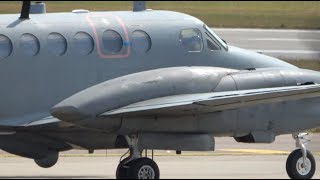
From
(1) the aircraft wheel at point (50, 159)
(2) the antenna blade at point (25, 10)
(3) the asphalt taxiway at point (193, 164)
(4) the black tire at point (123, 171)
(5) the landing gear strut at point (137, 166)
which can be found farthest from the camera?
(3) the asphalt taxiway at point (193, 164)

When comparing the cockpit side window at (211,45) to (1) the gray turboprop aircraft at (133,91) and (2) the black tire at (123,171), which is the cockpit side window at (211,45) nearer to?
(1) the gray turboprop aircraft at (133,91)

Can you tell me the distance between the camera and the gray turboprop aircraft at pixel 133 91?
720 inches

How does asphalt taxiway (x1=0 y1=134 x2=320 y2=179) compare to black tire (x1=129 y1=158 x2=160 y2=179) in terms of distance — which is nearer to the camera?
black tire (x1=129 y1=158 x2=160 y2=179)

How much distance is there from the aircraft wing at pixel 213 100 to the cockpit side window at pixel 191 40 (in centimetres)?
164

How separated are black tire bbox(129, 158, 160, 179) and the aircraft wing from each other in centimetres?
87

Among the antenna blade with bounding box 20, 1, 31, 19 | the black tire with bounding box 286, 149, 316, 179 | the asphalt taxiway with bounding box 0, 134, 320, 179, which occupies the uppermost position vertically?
the antenna blade with bounding box 20, 1, 31, 19

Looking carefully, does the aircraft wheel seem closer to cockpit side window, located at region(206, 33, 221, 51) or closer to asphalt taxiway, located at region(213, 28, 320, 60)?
cockpit side window, located at region(206, 33, 221, 51)

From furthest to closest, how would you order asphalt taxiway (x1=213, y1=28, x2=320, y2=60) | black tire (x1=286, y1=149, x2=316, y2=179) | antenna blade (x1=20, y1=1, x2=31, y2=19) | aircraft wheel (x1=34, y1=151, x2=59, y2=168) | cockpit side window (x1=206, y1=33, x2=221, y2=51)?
asphalt taxiway (x1=213, y1=28, x2=320, y2=60) < cockpit side window (x1=206, y1=33, x2=221, y2=51) < black tire (x1=286, y1=149, x2=316, y2=179) < aircraft wheel (x1=34, y1=151, x2=59, y2=168) < antenna blade (x1=20, y1=1, x2=31, y2=19)

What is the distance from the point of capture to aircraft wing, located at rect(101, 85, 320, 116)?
59.3ft

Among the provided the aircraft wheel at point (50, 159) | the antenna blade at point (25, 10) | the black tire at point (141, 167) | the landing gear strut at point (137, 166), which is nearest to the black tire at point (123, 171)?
the landing gear strut at point (137, 166)

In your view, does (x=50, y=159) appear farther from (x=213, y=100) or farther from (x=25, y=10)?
(x=213, y=100)

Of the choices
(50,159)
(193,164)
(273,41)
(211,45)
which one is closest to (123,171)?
(50,159)

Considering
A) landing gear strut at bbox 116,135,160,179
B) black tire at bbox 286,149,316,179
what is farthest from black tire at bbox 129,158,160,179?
black tire at bbox 286,149,316,179

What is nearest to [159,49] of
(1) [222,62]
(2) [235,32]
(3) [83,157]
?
(1) [222,62]
